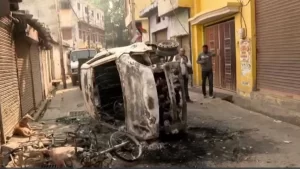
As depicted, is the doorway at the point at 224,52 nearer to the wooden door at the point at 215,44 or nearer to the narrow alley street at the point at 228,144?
the wooden door at the point at 215,44

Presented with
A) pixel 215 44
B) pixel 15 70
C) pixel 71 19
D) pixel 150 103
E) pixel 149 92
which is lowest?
pixel 150 103

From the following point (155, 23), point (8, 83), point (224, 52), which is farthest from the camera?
point (155, 23)

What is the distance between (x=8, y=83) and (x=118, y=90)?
2.84 meters

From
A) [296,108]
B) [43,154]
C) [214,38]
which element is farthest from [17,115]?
[214,38]

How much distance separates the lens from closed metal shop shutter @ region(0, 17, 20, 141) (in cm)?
790

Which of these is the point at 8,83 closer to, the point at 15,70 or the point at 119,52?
the point at 15,70

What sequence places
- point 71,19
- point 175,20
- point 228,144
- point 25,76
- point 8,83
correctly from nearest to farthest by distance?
point 228,144 < point 8,83 < point 25,76 < point 175,20 < point 71,19

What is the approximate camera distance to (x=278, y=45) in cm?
930

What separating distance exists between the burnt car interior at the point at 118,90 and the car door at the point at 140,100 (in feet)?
1.16

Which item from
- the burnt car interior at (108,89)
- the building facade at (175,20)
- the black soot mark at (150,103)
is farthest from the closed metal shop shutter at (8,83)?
the building facade at (175,20)

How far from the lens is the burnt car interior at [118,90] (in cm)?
722

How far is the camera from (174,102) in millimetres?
7148

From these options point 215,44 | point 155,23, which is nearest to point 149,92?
point 215,44

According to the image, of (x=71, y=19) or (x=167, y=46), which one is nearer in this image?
(x=167, y=46)
